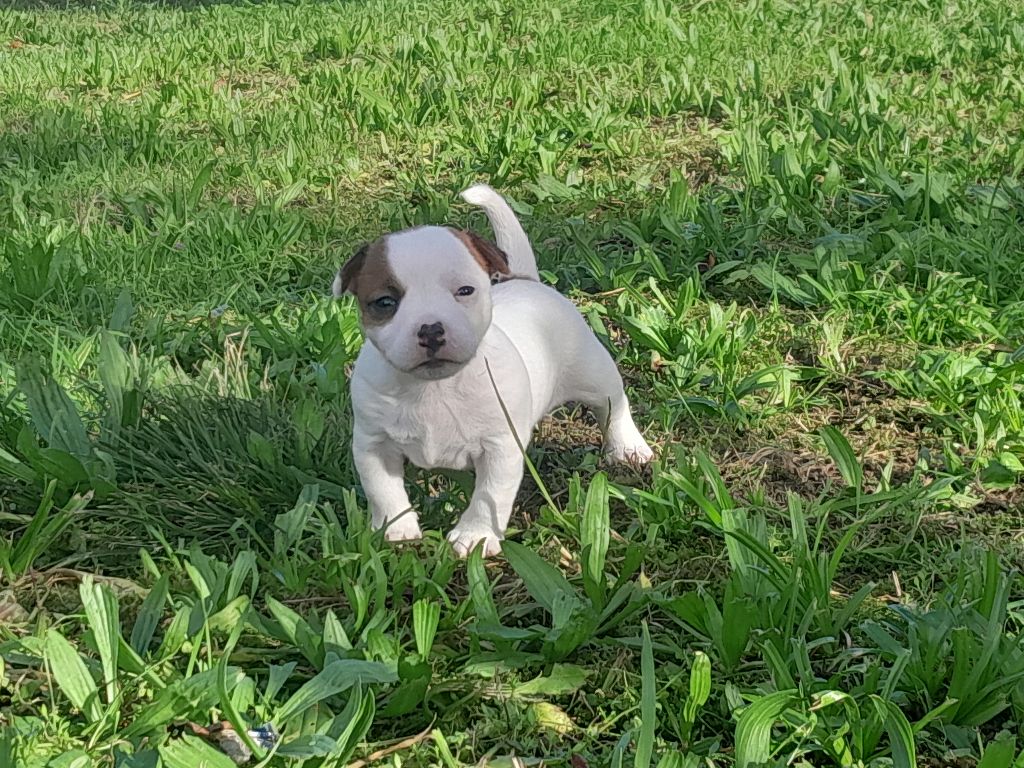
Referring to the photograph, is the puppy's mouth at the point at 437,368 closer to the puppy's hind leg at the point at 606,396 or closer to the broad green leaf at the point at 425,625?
the broad green leaf at the point at 425,625

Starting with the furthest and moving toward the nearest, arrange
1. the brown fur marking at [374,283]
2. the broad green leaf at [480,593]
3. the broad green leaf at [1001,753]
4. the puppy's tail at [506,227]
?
the puppy's tail at [506,227] → the brown fur marking at [374,283] → the broad green leaf at [480,593] → the broad green leaf at [1001,753]

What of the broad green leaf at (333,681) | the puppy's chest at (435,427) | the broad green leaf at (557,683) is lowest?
the broad green leaf at (557,683)

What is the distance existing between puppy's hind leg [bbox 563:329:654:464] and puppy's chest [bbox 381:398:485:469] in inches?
21.8

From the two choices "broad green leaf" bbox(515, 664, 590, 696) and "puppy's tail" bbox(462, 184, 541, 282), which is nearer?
"broad green leaf" bbox(515, 664, 590, 696)

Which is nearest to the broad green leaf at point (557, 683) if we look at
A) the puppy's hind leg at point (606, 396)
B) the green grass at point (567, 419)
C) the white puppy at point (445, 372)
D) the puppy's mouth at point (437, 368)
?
the green grass at point (567, 419)

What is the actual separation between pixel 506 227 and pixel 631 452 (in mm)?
709

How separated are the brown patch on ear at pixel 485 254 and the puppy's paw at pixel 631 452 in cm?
76

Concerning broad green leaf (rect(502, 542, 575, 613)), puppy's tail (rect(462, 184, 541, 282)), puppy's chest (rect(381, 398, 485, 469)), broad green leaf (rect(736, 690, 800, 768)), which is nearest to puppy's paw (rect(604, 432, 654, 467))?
puppy's tail (rect(462, 184, 541, 282))

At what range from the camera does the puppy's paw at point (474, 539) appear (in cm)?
257

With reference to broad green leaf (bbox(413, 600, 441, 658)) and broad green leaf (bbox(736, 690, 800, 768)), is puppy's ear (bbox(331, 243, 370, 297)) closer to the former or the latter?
broad green leaf (bbox(413, 600, 441, 658))

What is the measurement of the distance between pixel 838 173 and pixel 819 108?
861mm

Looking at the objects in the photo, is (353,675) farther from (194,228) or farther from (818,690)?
(194,228)

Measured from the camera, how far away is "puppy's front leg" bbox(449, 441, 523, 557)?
2.56 meters

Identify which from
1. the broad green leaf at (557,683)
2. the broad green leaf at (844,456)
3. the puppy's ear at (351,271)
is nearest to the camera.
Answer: the broad green leaf at (557,683)
